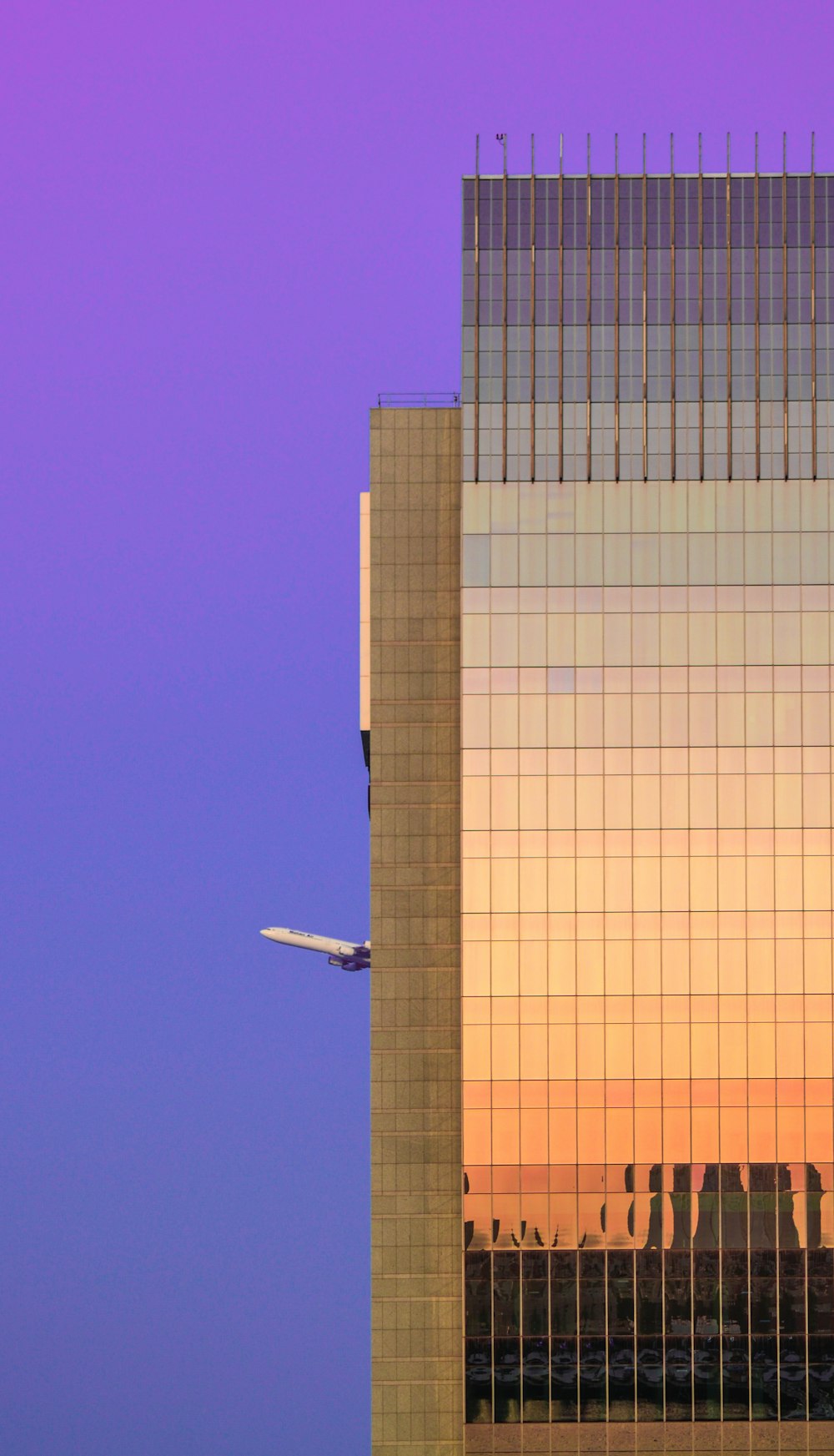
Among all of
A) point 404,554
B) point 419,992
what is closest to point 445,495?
point 404,554

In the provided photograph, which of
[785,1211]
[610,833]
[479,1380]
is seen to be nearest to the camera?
[479,1380]

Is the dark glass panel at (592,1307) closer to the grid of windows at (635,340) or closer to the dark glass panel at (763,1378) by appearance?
the dark glass panel at (763,1378)

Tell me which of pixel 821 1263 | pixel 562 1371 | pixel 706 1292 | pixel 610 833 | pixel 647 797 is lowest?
pixel 562 1371

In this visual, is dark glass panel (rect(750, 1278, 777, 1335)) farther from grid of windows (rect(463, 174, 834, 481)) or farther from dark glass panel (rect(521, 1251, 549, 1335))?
grid of windows (rect(463, 174, 834, 481))

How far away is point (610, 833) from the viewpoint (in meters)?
88.1

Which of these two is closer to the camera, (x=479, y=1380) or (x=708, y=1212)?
(x=479, y=1380)

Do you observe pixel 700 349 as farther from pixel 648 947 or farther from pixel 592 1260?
pixel 592 1260

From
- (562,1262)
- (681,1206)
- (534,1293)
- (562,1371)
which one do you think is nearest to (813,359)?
(681,1206)

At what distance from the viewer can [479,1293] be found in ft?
282

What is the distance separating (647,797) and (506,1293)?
22.8 meters

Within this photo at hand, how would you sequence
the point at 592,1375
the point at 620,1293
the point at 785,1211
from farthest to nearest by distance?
the point at 785,1211, the point at 620,1293, the point at 592,1375

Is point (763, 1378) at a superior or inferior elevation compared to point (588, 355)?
inferior

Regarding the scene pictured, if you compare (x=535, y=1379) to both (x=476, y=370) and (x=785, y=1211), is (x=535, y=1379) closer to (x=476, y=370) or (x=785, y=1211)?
(x=785, y=1211)

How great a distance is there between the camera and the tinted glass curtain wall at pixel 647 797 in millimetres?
85750
